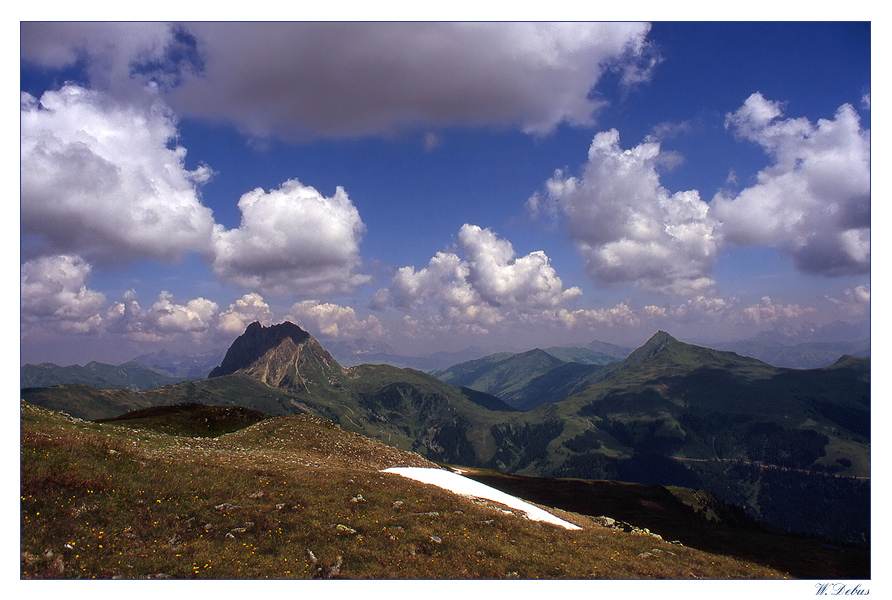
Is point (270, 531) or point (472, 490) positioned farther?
point (472, 490)

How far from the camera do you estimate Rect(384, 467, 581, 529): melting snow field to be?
3612 cm

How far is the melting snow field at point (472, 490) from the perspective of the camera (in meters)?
36.1

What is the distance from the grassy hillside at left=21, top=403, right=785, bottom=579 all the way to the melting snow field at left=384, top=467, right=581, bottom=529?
4.48m

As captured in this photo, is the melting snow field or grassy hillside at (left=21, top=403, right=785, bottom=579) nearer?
grassy hillside at (left=21, top=403, right=785, bottom=579)

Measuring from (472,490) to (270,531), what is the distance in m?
22.6

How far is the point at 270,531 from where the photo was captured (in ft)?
78.7

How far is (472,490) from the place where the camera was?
139 ft

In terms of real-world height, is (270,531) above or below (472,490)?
above

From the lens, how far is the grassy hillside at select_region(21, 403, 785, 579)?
2125cm

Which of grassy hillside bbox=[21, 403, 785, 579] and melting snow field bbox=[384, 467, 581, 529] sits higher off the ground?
grassy hillside bbox=[21, 403, 785, 579]

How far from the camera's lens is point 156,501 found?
25.2m
